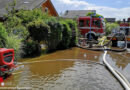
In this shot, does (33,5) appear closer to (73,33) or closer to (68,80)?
(73,33)

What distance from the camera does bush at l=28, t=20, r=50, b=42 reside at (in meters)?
9.70

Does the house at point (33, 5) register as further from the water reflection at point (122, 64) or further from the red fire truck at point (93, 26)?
the water reflection at point (122, 64)

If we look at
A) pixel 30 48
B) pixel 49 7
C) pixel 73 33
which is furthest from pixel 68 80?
pixel 49 7

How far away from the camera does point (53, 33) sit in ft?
37.0

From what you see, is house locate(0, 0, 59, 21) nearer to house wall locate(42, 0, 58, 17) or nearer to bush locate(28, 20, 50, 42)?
house wall locate(42, 0, 58, 17)

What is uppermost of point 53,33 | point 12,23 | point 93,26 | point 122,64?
point 93,26

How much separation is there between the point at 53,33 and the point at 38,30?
5.70ft

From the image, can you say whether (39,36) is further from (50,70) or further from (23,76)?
(23,76)

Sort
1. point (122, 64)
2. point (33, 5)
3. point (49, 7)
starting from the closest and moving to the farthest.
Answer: point (122, 64), point (33, 5), point (49, 7)

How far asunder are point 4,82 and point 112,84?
3.99 metres

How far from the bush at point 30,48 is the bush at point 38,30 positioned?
43 centimetres

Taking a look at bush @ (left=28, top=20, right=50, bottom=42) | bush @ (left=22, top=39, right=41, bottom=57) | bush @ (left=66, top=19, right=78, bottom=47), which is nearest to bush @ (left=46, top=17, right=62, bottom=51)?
bush @ (left=28, top=20, right=50, bottom=42)

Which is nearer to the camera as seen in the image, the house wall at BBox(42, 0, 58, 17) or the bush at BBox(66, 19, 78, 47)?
the bush at BBox(66, 19, 78, 47)

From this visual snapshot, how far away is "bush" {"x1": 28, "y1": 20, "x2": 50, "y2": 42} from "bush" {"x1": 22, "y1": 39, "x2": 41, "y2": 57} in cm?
43
